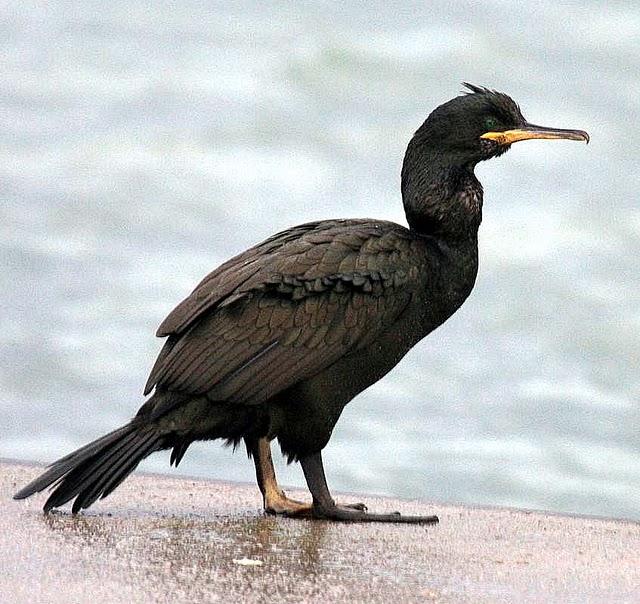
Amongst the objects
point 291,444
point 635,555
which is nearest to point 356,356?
point 291,444

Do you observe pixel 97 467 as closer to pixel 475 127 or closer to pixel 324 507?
pixel 324 507

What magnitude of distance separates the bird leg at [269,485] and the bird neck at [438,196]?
1.30m

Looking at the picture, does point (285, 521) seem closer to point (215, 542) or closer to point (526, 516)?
point (215, 542)

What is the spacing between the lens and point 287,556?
5680mm

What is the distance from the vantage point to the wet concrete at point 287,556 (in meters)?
4.99

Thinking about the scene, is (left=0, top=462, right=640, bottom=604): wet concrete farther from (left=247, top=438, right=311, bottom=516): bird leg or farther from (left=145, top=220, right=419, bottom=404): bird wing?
(left=145, top=220, right=419, bottom=404): bird wing

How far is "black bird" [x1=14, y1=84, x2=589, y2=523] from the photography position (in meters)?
6.65

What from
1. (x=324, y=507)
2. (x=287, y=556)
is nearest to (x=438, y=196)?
(x=324, y=507)

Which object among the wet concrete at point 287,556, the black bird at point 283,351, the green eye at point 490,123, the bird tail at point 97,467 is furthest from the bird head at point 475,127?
the bird tail at point 97,467

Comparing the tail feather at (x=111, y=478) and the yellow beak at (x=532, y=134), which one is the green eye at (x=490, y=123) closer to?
the yellow beak at (x=532, y=134)

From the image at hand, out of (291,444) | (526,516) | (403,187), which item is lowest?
(526,516)

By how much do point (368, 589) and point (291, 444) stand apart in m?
1.75

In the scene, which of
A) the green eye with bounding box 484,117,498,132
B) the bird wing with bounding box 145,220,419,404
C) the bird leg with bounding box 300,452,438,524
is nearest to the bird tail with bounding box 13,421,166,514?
the bird wing with bounding box 145,220,419,404

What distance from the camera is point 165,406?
671cm
